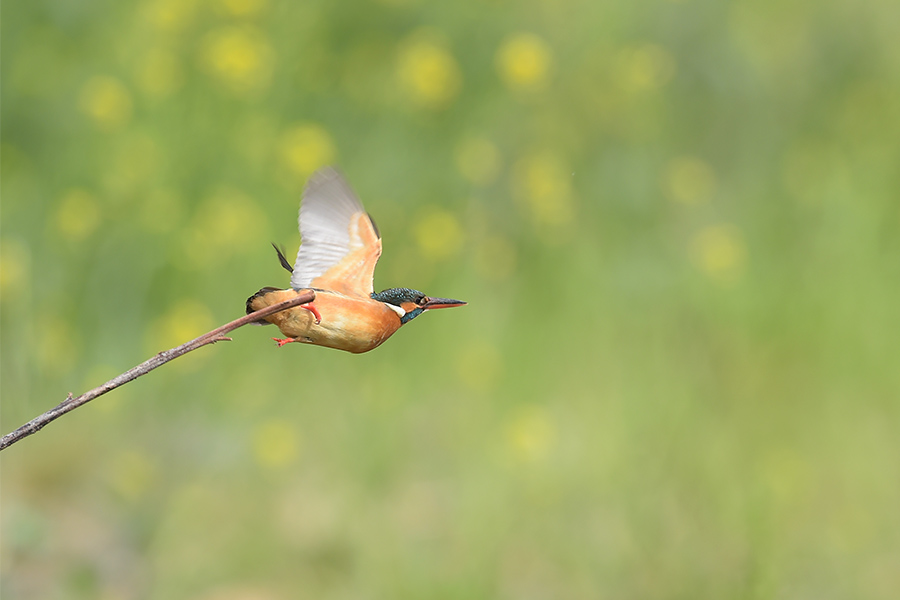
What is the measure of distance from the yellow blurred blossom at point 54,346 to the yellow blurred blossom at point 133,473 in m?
0.36

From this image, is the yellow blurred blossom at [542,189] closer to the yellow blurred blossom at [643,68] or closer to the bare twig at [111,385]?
the yellow blurred blossom at [643,68]

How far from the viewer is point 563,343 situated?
3.71 meters

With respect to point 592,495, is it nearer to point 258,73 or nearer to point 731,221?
point 731,221

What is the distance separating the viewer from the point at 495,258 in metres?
3.76

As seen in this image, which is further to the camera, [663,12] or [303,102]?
[663,12]

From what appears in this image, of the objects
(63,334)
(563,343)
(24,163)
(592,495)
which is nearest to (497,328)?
(563,343)

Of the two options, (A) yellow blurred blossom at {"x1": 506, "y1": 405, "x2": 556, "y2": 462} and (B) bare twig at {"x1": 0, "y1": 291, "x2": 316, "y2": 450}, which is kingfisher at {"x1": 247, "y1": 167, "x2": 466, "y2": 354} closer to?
(B) bare twig at {"x1": 0, "y1": 291, "x2": 316, "y2": 450}

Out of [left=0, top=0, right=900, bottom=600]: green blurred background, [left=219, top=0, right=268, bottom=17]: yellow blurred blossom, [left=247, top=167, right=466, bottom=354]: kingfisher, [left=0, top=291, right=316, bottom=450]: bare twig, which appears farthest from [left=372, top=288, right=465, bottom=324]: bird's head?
[left=219, top=0, right=268, bottom=17]: yellow blurred blossom

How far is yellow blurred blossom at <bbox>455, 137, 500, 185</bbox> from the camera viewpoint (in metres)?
3.64

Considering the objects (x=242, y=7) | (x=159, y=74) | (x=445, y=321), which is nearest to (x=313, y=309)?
(x=445, y=321)

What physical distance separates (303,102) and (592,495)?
1.87 meters

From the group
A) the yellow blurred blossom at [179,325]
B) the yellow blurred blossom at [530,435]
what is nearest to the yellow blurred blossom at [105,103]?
the yellow blurred blossom at [179,325]

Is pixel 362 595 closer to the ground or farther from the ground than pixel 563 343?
closer to the ground

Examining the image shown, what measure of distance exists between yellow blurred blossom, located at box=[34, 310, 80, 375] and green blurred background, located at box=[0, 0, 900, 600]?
2 centimetres
